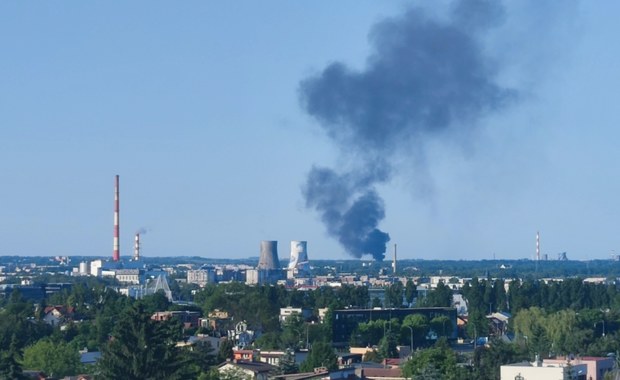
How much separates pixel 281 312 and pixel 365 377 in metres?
22.1

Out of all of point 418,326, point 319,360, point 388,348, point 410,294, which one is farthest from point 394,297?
point 319,360

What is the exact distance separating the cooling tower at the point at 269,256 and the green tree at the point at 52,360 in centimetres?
6953

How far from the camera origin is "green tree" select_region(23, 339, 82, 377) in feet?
94.0

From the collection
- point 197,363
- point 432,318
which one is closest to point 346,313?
point 432,318

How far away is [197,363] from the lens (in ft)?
79.7

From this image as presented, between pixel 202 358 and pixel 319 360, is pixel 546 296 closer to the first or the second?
pixel 319 360

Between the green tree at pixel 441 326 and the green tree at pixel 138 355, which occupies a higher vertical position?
the green tree at pixel 138 355

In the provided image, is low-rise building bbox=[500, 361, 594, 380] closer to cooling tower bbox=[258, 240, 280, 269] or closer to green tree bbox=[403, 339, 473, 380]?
green tree bbox=[403, 339, 473, 380]

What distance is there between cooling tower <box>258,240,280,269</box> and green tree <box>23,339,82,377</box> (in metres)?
69.5

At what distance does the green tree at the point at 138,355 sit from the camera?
1858 cm

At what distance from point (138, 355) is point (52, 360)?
1093cm

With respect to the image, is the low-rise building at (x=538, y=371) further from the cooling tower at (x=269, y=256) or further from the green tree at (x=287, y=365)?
the cooling tower at (x=269, y=256)

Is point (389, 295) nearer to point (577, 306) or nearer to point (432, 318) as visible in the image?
point (577, 306)

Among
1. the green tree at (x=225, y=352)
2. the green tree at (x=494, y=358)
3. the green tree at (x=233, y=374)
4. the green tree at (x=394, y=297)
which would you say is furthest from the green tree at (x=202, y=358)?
the green tree at (x=394, y=297)
